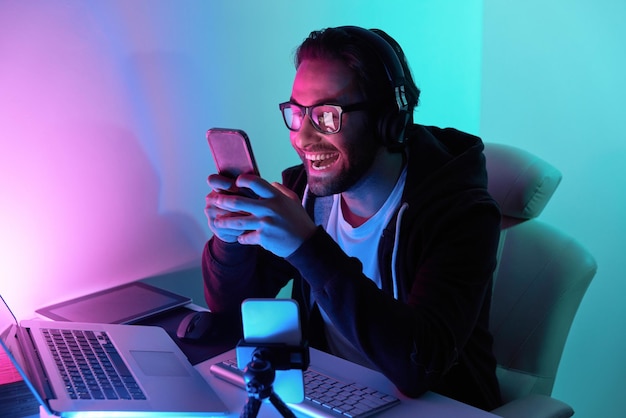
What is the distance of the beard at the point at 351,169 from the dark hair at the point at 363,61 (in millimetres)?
85

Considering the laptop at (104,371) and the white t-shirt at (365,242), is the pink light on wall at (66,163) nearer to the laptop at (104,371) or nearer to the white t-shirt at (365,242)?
the laptop at (104,371)

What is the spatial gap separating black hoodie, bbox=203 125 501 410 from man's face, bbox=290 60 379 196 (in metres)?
0.12

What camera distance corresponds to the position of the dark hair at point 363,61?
48.7 inches

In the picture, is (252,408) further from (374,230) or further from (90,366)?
(374,230)

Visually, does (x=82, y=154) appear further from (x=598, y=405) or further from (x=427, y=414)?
(x=598, y=405)

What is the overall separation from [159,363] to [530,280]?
80 cm

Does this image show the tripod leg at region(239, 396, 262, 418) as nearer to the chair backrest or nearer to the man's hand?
the man's hand

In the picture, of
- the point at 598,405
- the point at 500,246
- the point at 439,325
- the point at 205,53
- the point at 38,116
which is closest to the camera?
the point at 439,325

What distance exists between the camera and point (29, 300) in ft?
4.65

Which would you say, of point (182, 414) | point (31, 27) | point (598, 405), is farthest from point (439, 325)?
point (598, 405)

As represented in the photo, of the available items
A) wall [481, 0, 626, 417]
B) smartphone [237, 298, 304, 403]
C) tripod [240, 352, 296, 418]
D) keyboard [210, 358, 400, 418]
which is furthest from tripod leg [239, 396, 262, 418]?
wall [481, 0, 626, 417]

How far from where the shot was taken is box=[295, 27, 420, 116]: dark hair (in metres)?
1.24

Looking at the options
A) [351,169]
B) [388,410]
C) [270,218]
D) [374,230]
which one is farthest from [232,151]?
[388,410]

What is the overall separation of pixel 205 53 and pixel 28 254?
2.08 feet
